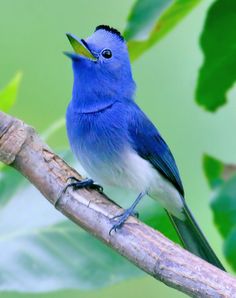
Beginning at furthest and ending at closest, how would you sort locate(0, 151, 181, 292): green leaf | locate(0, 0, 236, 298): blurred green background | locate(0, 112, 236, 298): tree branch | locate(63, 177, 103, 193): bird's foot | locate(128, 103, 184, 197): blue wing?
locate(0, 0, 236, 298): blurred green background → locate(128, 103, 184, 197): blue wing → locate(0, 151, 181, 292): green leaf → locate(63, 177, 103, 193): bird's foot → locate(0, 112, 236, 298): tree branch

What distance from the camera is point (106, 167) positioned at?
90.0 inches

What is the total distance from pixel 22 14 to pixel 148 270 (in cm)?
Result: 213

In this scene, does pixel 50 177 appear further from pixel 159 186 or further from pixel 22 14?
pixel 22 14

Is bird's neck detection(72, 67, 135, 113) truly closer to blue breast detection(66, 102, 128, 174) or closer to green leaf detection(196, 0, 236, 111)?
blue breast detection(66, 102, 128, 174)

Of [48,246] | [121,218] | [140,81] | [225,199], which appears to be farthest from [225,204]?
[140,81]

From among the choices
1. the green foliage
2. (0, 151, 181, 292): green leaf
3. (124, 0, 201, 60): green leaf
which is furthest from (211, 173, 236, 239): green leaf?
(124, 0, 201, 60): green leaf

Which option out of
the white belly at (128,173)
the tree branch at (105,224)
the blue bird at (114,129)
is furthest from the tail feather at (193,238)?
the tree branch at (105,224)

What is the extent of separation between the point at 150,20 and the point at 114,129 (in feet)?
1.26

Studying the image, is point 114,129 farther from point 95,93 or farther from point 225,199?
point 225,199

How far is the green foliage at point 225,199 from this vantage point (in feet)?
6.84

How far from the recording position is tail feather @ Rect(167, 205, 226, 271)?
2.32 meters

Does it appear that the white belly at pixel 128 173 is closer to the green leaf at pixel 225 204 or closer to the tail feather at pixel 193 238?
the tail feather at pixel 193 238

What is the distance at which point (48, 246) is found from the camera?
2.17 meters

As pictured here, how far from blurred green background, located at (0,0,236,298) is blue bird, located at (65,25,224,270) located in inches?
36.1
